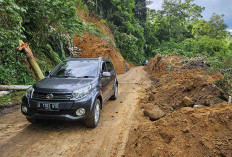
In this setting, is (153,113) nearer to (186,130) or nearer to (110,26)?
(186,130)

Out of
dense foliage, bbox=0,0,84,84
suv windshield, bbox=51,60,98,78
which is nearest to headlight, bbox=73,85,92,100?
suv windshield, bbox=51,60,98,78

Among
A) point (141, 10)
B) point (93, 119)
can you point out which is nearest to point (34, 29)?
point (93, 119)

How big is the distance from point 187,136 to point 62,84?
3.14 m

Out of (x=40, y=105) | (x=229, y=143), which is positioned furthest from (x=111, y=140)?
(x=229, y=143)

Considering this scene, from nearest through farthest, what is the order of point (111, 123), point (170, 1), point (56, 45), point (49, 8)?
point (111, 123)
point (49, 8)
point (56, 45)
point (170, 1)

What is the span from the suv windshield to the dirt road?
1.41 meters

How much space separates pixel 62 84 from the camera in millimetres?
4465

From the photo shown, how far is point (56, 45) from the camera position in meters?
13.5

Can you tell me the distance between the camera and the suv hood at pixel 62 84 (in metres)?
4.19

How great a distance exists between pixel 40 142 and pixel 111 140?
5.14 feet

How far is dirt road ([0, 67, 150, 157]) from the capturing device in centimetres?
349

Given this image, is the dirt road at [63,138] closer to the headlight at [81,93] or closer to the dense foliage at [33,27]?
the headlight at [81,93]

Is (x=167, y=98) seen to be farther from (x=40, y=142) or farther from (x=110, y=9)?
(x=110, y=9)

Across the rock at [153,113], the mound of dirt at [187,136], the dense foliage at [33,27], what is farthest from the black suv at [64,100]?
the dense foliage at [33,27]
